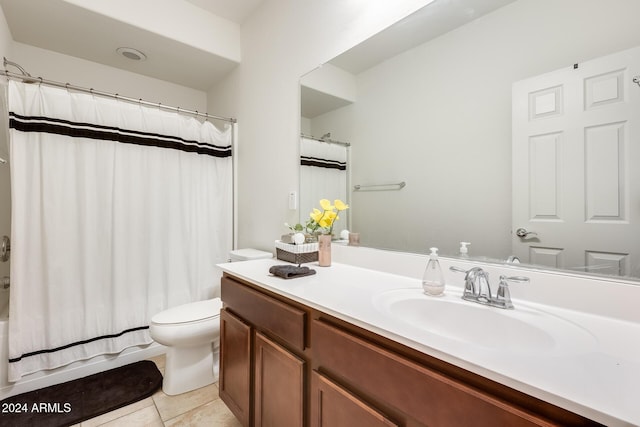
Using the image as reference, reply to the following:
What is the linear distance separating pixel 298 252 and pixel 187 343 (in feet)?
2.96

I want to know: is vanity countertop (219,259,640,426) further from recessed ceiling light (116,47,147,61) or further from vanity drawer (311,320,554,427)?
recessed ceiling light (116,47,147,61)

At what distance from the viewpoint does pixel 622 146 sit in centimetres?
80

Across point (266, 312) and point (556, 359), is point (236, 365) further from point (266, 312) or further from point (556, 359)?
point (556, 359)

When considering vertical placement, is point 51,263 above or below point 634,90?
below

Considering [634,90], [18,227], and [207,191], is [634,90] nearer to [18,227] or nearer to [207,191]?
[207,191]

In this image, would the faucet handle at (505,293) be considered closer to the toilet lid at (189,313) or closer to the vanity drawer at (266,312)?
the vanity drawer at (266,312)

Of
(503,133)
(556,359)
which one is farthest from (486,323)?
(503,133)

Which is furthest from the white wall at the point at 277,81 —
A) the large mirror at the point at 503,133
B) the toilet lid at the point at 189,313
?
the toilet lid at the point at 189,313

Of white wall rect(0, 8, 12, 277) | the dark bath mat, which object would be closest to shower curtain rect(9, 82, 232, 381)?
the dark bath mat

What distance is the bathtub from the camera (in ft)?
5.35

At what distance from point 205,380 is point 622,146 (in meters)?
2.29

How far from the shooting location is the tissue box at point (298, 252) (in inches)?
59.7

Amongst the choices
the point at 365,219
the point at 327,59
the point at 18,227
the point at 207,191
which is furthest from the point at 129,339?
the point at 327,59

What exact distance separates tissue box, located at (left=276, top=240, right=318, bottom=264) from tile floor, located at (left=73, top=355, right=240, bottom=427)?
93cm
